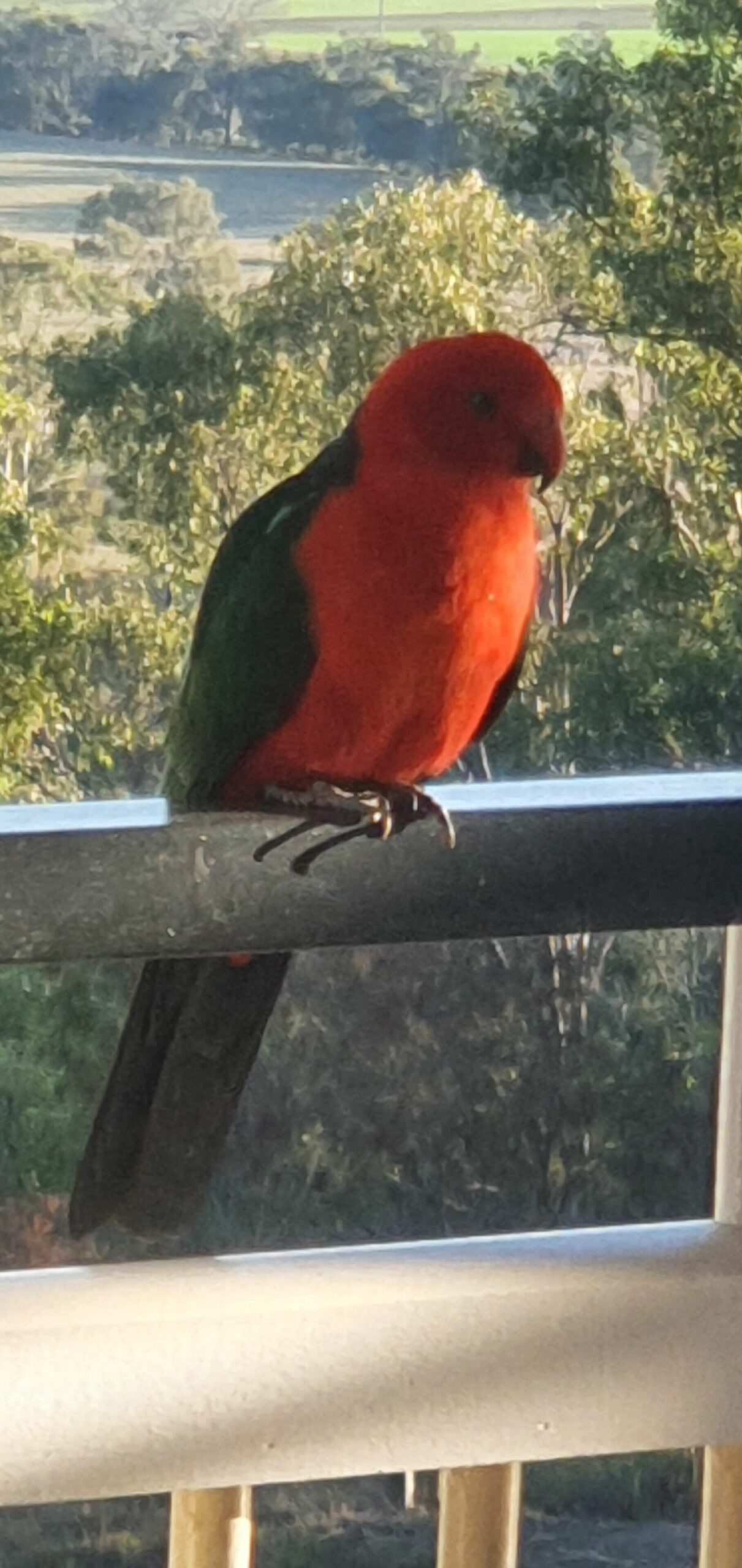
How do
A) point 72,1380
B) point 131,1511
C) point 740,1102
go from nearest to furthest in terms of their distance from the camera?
point 72,1380
point 740,1102
point 131,1511

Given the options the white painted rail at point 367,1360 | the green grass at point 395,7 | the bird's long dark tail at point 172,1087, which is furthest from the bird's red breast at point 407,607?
the green grass at point 395,7

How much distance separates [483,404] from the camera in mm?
816

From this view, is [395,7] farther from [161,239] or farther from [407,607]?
[407,607]

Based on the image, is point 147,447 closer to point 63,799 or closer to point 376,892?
point 63,799

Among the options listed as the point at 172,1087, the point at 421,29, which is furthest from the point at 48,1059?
the point at 421,29

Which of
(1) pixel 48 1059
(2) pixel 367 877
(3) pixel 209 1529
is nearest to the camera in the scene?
(2) pixel 367 877

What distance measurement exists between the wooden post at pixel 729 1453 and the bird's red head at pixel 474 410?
0.25 m

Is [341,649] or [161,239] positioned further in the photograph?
[161,239]

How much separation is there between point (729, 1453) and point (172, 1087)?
1.07 feet

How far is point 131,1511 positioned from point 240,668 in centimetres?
54

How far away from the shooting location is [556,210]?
121 centimetres

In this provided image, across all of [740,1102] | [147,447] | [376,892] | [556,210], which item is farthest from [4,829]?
[556,210]

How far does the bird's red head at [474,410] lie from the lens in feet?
2.63

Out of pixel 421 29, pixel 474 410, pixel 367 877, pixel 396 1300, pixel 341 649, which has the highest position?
pixel 421 29
